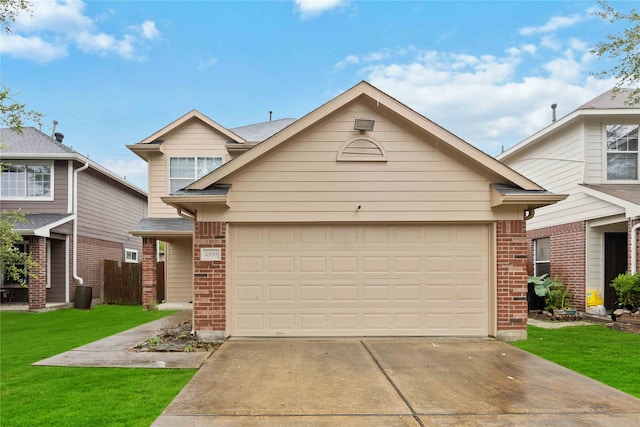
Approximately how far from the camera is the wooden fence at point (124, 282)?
1576 cm

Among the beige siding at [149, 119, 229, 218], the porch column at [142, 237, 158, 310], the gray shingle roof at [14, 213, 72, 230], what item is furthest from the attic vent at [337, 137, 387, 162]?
the gray shingle roof at [14, 213, 72, 230]

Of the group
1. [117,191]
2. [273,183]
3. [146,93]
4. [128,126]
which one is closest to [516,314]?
[273,183]

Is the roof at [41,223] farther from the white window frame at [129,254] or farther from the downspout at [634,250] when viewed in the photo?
the downspout at [634,250]

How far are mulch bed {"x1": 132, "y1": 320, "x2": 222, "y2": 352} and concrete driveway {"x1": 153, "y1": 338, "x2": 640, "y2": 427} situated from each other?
0.51 m

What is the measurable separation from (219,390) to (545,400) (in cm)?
374

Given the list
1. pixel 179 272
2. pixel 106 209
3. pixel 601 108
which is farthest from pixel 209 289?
pixel 106 209

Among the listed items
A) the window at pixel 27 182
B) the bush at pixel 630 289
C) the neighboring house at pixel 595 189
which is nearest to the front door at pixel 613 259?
the neighboring house at pixel 595 189

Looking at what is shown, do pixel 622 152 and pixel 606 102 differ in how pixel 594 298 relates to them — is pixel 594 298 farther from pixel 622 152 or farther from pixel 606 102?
pixel 606 102

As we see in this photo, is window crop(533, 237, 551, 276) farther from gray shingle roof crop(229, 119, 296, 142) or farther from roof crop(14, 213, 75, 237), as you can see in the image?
roof crop(14, 213, 75, 237)

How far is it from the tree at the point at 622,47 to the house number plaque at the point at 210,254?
798 cm

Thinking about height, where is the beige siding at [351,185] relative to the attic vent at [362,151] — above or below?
below

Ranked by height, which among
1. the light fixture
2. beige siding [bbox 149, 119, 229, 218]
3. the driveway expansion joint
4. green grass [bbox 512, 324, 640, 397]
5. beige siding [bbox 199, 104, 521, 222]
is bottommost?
green grass [bbox 512, 324, 640, 397]

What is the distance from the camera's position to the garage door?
7848mm

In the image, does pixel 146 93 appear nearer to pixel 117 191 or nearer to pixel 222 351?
pixel 117 191
